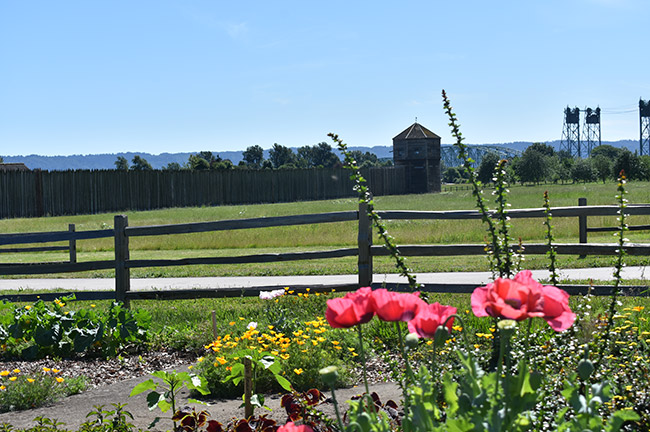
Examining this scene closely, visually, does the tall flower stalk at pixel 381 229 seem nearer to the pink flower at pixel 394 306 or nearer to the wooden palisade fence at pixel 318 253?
the pink flower at pixel 394 306

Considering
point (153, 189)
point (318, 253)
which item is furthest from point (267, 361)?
point (153, 189)

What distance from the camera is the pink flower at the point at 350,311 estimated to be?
2.00 meters

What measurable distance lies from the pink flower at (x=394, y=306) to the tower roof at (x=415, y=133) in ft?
206

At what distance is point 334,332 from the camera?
5.93 meters

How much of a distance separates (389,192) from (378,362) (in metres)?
56.1

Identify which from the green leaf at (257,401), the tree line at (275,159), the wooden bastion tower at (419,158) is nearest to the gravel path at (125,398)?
the green leaf at (257,401)

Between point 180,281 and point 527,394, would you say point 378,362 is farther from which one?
point 180,281

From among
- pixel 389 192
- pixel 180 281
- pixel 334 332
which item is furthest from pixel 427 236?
pixel 389 192

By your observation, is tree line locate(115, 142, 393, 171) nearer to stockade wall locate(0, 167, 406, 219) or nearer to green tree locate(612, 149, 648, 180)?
stockade wall locate(0, 167, 406, 219)

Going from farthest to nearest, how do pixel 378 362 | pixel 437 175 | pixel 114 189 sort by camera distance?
pixel 437 175 → pixel 114 189 → pixel 378 362

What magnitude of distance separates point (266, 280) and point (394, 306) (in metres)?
10.2

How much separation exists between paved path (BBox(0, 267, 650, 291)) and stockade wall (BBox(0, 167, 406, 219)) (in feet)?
82.9

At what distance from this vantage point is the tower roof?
210 ft

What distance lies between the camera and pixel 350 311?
2002mm
